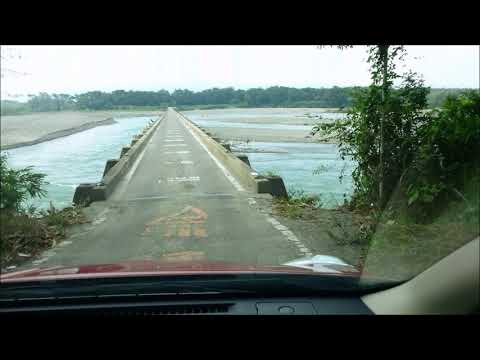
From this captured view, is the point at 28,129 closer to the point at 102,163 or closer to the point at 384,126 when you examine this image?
the point at 384,126

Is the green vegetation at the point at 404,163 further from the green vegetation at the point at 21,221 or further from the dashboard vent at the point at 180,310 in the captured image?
the green vegetation at the point at 21,221

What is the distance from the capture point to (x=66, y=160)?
9.90m

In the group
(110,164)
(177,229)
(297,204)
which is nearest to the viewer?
(177,229)

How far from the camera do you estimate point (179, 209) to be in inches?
360

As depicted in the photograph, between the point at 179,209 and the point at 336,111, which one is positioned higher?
the point at 336,111

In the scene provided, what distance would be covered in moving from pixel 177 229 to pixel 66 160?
3.61m

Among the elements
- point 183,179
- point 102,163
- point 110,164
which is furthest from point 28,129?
point 102,163

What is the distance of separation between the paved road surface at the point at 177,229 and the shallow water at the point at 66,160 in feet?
2.40

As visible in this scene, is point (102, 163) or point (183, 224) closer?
point (183, 224)

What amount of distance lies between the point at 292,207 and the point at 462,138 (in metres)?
3.64

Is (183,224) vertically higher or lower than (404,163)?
lower

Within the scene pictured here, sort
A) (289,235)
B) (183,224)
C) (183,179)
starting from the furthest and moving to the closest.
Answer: (183,179) → (183,224) → (289,235)
